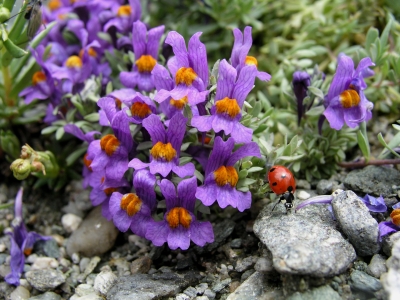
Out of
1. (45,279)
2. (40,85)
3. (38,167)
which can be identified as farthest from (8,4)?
(45,279)

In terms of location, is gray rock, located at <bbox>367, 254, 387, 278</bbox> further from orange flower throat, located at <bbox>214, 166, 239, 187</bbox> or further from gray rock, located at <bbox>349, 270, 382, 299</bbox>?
orange flower throat, located at <bbox>214, 166, 239, 187</bbox>

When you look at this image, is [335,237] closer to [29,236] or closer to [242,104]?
[242,104]

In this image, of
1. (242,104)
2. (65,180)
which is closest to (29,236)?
(65,180)

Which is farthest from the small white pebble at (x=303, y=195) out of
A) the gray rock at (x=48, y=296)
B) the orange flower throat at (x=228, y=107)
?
the gray rock at (x=48, y=296)

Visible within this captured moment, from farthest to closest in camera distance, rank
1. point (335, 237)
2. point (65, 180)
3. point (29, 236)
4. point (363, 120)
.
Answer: point (65, 180) < point (29, 236) < point (363, 120) < point (335, 237)

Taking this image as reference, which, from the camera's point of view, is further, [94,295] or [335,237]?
[94,295]

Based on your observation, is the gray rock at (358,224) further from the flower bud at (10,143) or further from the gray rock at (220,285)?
the flower bud at (10,143)
